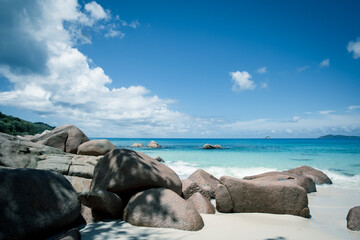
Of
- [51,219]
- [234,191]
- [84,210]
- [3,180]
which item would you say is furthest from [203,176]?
[3,180]

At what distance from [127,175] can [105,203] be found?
756 millimetres

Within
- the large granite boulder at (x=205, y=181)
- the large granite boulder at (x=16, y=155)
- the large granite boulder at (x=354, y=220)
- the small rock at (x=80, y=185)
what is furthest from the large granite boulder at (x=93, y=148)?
the large granite boulder at (x=354, y=220)

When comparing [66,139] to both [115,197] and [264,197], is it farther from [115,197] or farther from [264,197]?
[264,197]

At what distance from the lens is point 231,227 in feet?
15.1

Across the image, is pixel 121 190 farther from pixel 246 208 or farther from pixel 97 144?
pixel 97 144

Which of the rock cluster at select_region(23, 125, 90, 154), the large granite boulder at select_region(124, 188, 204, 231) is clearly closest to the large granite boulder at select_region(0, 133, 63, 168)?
the rock cluster at select_region(23, 125, 90, 154)

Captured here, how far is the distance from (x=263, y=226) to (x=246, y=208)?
1.07 m

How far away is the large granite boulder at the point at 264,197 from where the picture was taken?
5582mm

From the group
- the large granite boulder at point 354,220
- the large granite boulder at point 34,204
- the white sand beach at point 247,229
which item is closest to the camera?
the large granite boulder at point 34,204

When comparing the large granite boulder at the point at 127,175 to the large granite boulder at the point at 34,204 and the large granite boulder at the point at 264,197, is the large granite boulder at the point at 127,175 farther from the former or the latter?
the large granite boulder at the point at 264,197

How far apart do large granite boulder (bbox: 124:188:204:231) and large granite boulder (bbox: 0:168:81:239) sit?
3.74 ft

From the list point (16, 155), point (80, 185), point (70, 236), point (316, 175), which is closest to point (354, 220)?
point (70, 236)

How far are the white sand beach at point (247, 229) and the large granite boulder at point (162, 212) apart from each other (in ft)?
0.40

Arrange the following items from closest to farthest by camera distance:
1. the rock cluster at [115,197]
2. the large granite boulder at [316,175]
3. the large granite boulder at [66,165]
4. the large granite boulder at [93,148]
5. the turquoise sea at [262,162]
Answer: the rock cluster at [115,197]
the large granite boulder at [66,165]
the large granite boulder at [93,148]
the large granite boulder at [316,175]
the turquoise sea at [262,162]
